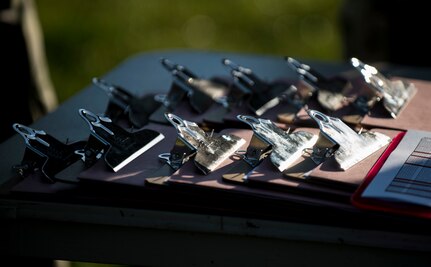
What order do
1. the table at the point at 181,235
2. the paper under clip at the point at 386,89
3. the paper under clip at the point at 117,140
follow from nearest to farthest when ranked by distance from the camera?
1. the table at the point at 181,235
2. the paper under clip at the point at 117,140
3. the paper under clip at the point at 386,89

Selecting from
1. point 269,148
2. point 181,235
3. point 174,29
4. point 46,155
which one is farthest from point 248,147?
point 174,29

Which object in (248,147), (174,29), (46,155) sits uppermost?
(248,147)

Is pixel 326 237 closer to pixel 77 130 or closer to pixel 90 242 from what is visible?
pixel 90 242

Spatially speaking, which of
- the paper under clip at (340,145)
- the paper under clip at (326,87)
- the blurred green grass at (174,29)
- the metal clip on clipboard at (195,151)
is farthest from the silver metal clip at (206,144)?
the blurred green grass at (174,29)

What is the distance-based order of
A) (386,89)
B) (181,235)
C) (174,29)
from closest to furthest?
(181,235) → (386,89) → (174,29)

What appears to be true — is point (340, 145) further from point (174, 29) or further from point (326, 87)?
point (174, 29)

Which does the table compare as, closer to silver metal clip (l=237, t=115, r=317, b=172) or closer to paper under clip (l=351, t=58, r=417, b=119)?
silver metal clip (l=237, t=115, r=317, b=172)

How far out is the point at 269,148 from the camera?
3.32 feet

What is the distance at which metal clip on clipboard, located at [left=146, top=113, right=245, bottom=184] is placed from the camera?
0.99m

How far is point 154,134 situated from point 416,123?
1.26 ft

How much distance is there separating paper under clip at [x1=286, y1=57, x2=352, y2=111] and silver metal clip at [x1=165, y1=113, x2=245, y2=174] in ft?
0.73

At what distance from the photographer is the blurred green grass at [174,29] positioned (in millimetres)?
3412

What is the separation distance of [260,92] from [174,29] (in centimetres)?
248

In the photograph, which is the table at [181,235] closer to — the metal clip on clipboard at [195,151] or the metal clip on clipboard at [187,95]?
the metal clip on clipboard at [195,151]
